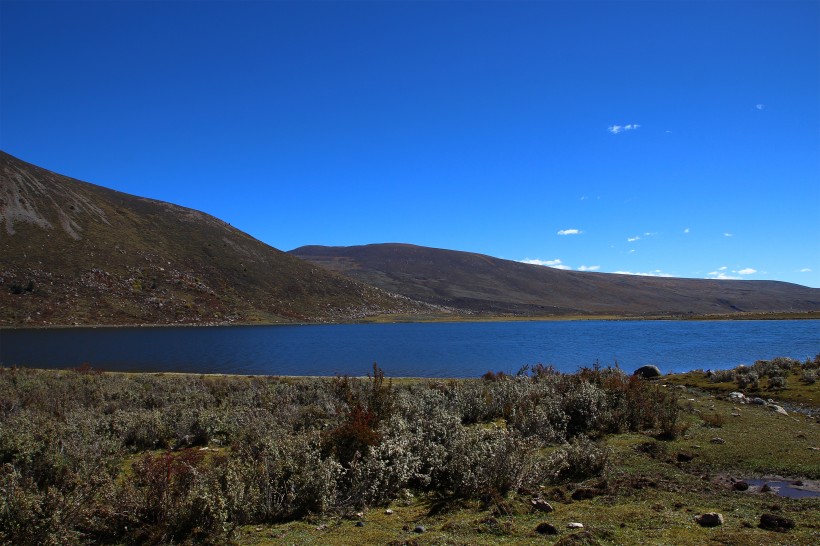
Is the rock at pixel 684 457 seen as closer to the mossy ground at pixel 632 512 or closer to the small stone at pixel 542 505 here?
the mossy ground at pixel 632 512

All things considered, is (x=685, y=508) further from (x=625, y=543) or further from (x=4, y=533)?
(x=4, y=533)

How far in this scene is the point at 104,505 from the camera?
644 cm

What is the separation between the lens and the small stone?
693 cm

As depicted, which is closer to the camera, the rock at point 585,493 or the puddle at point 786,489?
the rock at point 585,493

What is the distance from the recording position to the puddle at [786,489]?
7727mm

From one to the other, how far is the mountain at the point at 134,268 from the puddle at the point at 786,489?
93.7m

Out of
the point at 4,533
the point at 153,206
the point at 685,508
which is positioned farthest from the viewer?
the point at 153,206

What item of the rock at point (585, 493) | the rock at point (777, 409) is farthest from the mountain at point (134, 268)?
the rock at point (777, 409)

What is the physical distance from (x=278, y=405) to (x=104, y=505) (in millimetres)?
8156

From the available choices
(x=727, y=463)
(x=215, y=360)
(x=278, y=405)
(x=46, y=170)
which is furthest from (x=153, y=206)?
(x=727, y=463)

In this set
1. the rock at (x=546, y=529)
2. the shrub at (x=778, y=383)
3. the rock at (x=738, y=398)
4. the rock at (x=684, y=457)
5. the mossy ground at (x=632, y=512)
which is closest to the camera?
the mossy ground at (x=632, y=512)

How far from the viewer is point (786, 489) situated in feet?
26.5

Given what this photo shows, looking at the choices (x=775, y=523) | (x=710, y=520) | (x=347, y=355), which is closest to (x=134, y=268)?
(x=347, y=355)

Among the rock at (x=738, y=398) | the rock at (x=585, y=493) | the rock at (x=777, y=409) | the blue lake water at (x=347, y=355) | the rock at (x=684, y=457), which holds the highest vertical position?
the rock at (x=585, y=493)
